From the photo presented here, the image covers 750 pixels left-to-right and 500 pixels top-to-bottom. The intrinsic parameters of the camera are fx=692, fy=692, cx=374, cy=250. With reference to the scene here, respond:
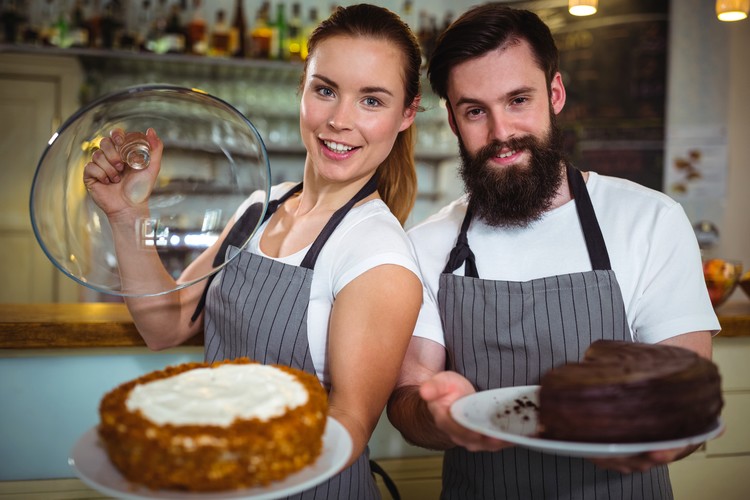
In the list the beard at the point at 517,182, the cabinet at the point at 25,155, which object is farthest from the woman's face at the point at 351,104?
the cabinet at the point at 25,155

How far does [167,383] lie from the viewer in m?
0.97

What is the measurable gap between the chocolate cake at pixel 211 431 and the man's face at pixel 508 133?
0.70 m

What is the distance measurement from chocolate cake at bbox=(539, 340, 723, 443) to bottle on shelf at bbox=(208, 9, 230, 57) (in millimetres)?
3575

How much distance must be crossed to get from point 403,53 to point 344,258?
46 cm

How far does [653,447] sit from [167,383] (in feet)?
2.13

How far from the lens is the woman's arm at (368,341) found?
47.8 inches

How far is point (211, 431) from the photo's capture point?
0.82 metres

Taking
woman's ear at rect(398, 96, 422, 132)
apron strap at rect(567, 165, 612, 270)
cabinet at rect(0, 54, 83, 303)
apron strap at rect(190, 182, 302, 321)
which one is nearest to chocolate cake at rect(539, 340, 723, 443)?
apron strap at rect(567, 165, 612, 270)

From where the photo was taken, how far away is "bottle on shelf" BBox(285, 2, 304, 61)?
4.21m

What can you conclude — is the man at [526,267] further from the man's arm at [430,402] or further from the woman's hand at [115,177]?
the woman's hand at [115,177]

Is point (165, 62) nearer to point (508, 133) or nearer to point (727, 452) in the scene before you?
point (508, 133)

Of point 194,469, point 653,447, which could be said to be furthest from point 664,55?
point 194,469

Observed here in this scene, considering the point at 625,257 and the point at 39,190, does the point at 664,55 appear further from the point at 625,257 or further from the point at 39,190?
the point at 39,190

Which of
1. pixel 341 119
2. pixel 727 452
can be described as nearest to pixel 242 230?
pixel 341 119
